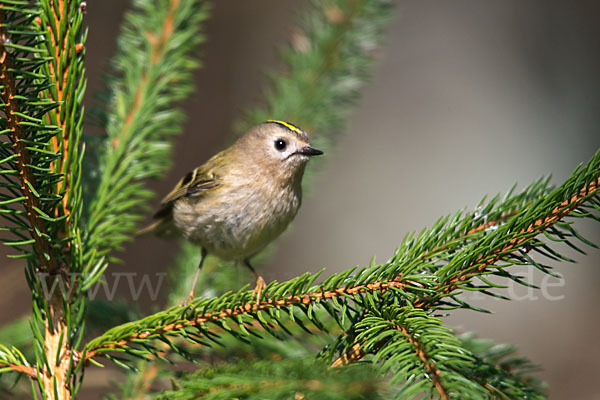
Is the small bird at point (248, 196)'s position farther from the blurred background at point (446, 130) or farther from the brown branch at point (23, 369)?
the blurred background at point (446, 130)

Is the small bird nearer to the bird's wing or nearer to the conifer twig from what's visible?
the bird's wing

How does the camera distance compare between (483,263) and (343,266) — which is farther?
(343,266)

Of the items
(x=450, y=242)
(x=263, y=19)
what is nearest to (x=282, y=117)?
(x=450, y=242)

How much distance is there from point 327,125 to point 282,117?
15 centimetres

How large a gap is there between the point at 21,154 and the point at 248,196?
2.77ft

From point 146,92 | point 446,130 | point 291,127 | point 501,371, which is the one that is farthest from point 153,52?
point 446,130

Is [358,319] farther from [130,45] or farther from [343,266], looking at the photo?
[343,266]

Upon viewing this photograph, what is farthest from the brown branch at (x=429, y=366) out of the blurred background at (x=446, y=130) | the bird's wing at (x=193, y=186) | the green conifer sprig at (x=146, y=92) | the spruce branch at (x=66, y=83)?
the blurred background at (x=446, y=130)

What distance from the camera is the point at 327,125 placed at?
163 cm

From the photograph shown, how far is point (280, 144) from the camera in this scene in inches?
62.7

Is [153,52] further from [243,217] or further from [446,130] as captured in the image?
[446,130]

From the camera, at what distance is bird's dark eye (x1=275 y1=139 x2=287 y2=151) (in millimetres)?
1581

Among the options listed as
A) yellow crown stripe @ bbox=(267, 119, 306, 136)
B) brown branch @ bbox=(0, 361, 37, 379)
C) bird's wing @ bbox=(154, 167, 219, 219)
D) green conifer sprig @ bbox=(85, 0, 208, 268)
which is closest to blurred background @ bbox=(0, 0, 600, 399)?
bird's wing @ bbox=(154, 167, 219, 219)

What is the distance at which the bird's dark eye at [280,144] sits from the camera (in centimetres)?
158
